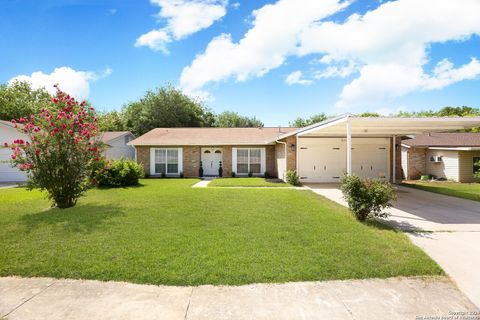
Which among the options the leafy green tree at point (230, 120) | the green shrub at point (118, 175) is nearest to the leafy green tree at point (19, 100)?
the leafy green tree at point (230, 120)

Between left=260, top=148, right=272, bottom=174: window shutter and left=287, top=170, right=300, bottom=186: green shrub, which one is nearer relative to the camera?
left=287, top=170, right=300, bottom=186: green shrub

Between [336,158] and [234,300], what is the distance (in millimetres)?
14660

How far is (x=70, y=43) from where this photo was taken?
523 inches

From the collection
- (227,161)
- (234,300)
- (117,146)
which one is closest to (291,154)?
(227,161)

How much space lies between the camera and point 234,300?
3.34 meters

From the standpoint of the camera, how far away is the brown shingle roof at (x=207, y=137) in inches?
753

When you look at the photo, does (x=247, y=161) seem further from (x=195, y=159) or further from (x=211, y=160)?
(x=195, y=159)

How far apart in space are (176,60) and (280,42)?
5.87 metres

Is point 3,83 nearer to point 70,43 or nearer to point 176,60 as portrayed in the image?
point 70,43

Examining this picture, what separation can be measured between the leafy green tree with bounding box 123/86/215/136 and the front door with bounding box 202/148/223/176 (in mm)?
17113

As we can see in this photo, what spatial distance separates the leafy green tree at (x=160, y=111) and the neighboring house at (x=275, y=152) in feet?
42.9

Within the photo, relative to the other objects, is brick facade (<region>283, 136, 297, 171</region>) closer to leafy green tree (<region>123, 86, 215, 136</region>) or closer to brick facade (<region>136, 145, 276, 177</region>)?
brick facade (<region>136, 145, 276, 177</region>)

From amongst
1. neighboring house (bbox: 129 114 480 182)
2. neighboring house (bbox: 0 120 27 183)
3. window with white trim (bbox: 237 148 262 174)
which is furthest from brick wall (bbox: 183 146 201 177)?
neighboring house (bbox: 0 120 27 183)

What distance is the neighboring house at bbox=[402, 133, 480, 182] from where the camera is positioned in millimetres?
17406
